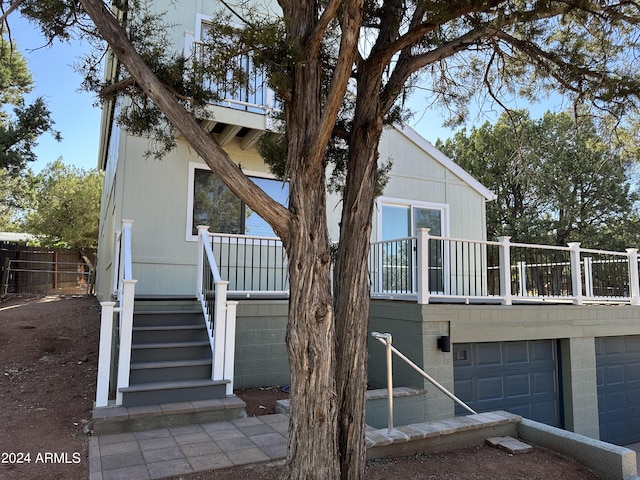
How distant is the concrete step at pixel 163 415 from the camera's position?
442cm

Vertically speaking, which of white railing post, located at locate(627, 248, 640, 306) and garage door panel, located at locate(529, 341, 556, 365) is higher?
white railing post, located at locate(627, 248, 640, 306)

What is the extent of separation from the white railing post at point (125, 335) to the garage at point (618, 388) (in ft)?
25.4

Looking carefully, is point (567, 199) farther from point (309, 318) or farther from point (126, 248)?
point (309, 318)

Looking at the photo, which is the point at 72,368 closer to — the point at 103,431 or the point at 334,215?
the point at 103,431

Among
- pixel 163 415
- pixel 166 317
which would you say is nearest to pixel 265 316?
pixel 166 317

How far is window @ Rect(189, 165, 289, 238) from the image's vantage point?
296 inches

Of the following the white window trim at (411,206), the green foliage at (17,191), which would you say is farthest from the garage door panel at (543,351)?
the green foliage at (17,191)

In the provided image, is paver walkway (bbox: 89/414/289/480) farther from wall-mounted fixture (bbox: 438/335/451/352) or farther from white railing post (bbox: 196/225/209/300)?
wall-mounted fixture (bbox: 438/335/451/352)

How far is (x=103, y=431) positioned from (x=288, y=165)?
3.25 meters

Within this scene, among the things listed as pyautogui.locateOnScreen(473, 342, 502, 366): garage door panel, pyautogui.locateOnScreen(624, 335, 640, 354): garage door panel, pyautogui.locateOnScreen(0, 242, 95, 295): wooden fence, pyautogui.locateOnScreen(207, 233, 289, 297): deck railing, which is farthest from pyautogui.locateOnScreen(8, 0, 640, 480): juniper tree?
pyautogui.locateOnScreen(0, 242, 95, 295): wooden fence

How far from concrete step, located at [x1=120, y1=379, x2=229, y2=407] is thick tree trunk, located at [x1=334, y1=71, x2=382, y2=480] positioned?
8.14ft

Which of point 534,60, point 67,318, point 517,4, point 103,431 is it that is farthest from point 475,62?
point 67,318

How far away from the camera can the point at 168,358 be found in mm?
5566

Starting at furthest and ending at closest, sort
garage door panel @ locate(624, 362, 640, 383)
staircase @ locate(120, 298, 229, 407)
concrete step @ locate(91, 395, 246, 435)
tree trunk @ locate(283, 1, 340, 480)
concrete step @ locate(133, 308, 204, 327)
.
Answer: garage door panel @ locate(624, 362, 640, 383)
concrete step @ locate(133, 308, 204, 327)
staircase @ locate(120, 298, 229, 407)
concrete step @ locate(91, 395, 246, 435)
tree trunk @ locate(283, 1, 340, 480)
